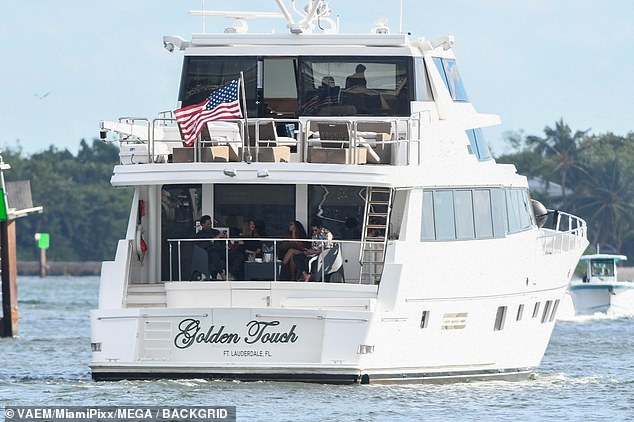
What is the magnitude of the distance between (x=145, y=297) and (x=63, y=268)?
98.6 metres

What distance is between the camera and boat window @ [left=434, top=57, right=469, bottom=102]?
1096 inches

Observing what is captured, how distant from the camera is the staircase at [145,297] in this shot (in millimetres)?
24141

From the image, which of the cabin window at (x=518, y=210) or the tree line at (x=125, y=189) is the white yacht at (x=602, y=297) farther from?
the tree line at (x=125, y=189)

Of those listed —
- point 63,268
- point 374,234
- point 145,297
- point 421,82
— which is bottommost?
point 63,268

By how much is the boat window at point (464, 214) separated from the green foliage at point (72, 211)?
97050mm

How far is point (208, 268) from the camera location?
24219 millimetres

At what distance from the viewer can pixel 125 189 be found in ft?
417

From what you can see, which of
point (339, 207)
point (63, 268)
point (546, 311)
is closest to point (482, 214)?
point (339, 207)

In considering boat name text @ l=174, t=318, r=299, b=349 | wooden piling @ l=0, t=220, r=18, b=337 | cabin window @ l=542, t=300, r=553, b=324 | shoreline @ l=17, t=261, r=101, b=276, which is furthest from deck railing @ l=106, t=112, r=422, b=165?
shoreline @ l=17, t=261, r=101, b=276

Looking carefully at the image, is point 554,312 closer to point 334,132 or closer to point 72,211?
point 334,132

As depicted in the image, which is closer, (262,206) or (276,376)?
(276,376)

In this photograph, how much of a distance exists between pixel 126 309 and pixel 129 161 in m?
2.67

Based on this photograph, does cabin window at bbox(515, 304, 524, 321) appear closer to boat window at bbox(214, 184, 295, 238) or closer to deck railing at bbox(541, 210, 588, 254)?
deck railing at bbox(541, 210, 588, 254)

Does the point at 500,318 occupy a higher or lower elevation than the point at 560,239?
lower
